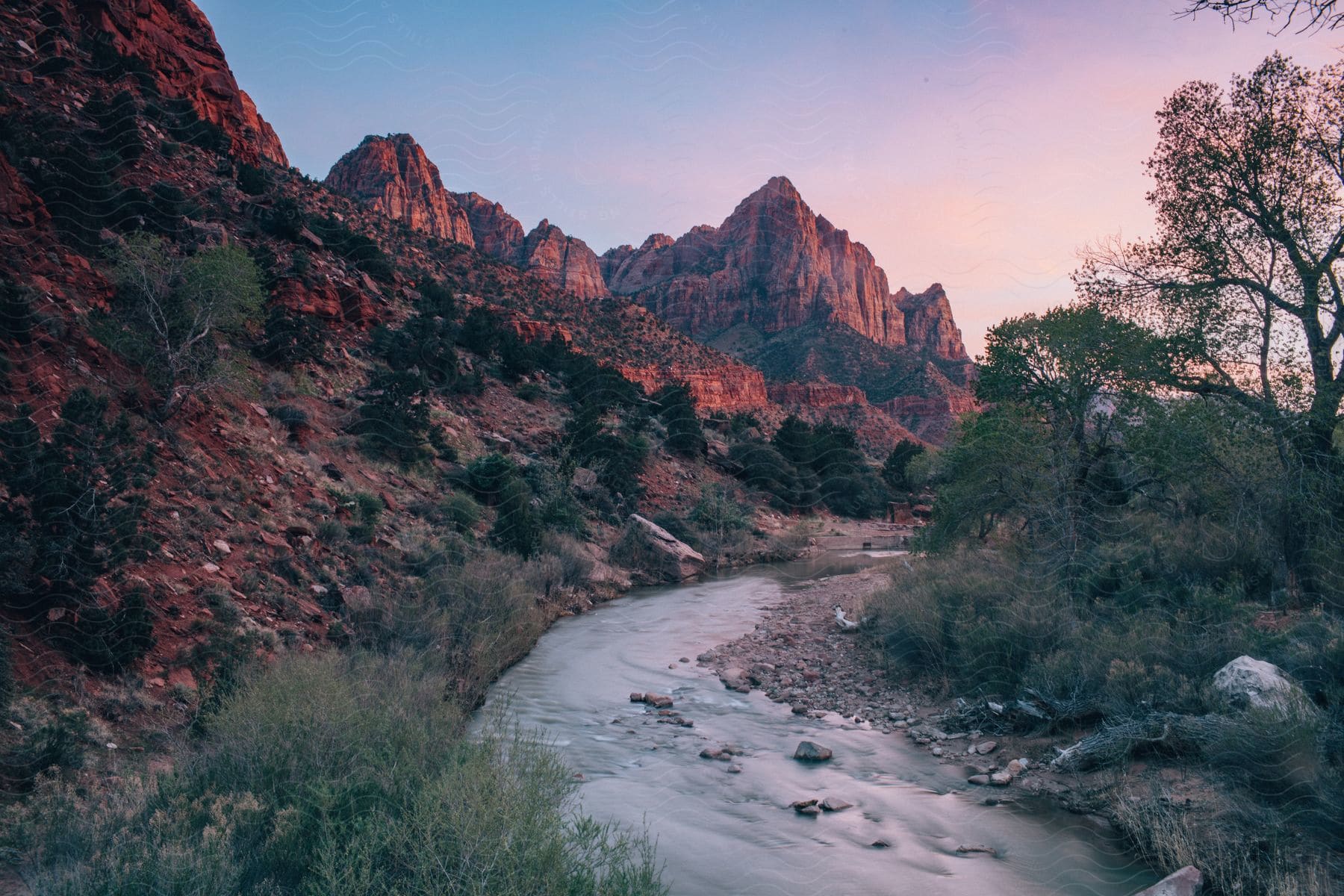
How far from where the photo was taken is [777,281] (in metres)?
89.1

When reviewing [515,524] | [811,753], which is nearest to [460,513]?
[515,524]

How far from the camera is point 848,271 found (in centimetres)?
9681

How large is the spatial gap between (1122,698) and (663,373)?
3218cm

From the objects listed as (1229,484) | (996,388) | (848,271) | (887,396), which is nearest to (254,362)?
(996,388)

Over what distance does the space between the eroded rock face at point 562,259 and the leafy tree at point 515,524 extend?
71.4 m

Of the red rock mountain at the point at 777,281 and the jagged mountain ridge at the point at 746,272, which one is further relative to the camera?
the red rock mountain at the point at 777,281

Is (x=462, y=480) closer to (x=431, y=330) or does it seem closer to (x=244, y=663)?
(x=431, y=330)

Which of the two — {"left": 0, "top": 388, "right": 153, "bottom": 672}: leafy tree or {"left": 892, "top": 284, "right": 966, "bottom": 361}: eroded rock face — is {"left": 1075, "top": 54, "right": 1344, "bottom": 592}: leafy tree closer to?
{"left": 0, "top": 388, "right": 153, "bottom": 672}: leafy tree

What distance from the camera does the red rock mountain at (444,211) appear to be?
68.3 metres

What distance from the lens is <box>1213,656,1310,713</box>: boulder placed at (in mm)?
4469

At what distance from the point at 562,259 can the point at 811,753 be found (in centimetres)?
9453

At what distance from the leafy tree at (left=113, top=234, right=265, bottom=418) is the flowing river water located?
20.1 ft

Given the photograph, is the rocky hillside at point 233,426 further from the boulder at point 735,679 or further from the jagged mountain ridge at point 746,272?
the jagged mountain ridge at point 746,272

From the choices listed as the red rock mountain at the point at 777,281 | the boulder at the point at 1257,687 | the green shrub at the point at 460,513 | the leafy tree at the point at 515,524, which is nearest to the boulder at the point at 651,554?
the leafy tree at the point at 515,524
